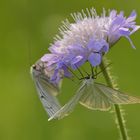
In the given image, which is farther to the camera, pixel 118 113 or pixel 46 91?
pixel 46 91

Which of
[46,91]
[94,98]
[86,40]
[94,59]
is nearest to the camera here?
[94,59]

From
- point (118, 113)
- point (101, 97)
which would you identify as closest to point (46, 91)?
point (101, 97)

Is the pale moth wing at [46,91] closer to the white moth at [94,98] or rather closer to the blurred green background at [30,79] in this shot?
the white moth at [94,98]

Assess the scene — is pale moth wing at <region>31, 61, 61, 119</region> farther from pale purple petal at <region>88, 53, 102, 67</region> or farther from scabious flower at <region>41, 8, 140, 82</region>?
pale purple petal at <region>88, 53, 102, 67</region>

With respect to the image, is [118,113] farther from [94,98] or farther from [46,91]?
[46,91]

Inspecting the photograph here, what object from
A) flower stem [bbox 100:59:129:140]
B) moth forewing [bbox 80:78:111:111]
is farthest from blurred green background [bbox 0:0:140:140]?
flower stem [bbox 100:59:129:140]

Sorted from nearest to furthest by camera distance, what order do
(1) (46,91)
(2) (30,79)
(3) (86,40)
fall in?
1. (3) (86,40)
2. (1) (46,91)
3. (2) (30,79)
